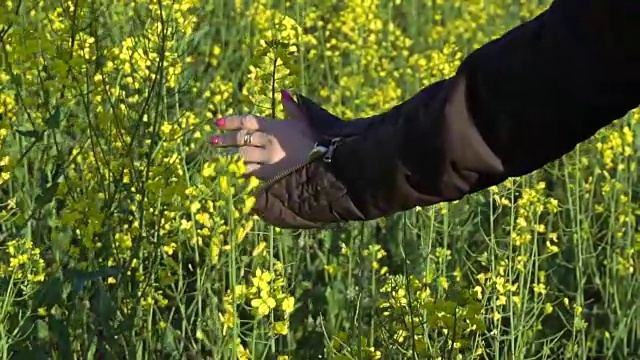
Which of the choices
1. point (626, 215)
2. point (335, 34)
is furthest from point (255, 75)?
point (335, 34)

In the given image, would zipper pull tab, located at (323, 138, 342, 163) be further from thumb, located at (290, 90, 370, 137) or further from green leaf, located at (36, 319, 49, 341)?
green leaf, located at (36, 319, 49, 341)

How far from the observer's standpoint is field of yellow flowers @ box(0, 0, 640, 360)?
2.07 meters

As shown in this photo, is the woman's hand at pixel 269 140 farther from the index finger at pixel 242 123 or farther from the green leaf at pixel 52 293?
the green leaf at pixel 52 293

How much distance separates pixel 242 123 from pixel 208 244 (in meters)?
1.05

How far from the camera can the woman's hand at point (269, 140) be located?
1539 millimetres

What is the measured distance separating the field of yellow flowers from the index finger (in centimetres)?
12

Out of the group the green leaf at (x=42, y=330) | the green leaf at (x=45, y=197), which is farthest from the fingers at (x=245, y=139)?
the green leaf at (x=42, y=330)

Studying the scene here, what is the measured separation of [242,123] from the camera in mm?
1535

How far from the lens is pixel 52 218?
9.48 ft

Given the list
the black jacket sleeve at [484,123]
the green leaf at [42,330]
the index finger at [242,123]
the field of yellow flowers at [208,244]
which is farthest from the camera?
the green leaf at [42,330]

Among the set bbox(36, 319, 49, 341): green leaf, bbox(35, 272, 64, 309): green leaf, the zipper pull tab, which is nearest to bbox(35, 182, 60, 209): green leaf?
bbox(35, 272, 64, 309): green leaf

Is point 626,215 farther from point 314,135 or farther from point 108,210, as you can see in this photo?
point 314,135

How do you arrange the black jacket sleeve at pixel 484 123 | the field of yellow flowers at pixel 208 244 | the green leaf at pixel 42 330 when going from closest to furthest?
the black jacket sleeve at pixel 484 123 < the field of yellow flowers at pixel 208 244 < the green leaf at pixel 42 330

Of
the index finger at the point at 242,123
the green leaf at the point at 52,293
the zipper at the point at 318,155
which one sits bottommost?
the green leaf at the point at 52,293
